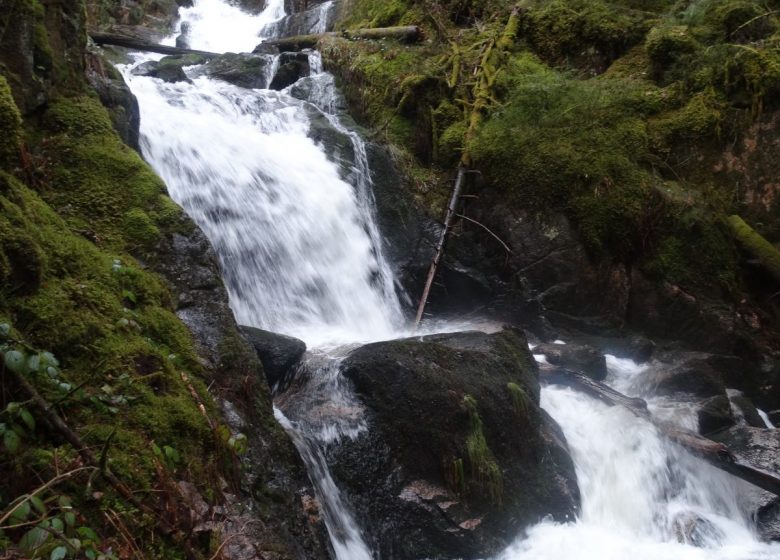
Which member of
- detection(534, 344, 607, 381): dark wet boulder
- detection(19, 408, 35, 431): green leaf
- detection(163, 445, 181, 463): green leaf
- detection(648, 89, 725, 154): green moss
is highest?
detection(648, 89, 725, 154): green moss

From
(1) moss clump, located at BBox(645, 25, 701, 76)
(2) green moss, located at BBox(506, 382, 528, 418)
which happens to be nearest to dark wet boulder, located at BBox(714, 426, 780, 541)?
(2) green moss, located at BBox(506, 382, 528, 418)

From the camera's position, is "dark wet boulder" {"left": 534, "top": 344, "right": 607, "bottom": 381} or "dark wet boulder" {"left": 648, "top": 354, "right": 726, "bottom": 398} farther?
"dark wet boulder" {"left": 534, "top": 344, "right": 607, "bottom": 381}

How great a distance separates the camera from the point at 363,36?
42.6 feet

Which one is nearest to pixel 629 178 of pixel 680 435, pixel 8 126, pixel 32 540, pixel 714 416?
pixel 714 416

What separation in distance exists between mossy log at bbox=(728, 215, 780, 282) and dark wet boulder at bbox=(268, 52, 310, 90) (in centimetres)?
861

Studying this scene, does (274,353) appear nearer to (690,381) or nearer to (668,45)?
(690,381)

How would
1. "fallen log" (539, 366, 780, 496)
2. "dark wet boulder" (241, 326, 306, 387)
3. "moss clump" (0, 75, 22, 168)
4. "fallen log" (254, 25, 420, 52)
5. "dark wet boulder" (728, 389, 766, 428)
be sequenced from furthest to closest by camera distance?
"fallen log" (254, 25, 420, 52) < "dark wet boulder" (728, 389, 766, 428) < "fallen log" (539, 366, 780, 496) < "dark wet boulder" (241, 326, 306, 387) < "moss clump" (0, 75, 22, 168)

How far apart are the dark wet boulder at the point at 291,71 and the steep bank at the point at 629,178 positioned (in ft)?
9.62

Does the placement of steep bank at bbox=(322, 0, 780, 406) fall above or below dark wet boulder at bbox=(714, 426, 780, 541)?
above

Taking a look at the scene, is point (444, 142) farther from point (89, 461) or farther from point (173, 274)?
point (89, 461)

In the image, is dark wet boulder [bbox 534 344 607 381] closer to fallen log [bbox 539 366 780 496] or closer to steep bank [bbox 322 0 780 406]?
fallen log [bbox 539 366 780 496]

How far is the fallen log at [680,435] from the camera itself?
18.0ft

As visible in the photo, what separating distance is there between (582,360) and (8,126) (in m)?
6.51

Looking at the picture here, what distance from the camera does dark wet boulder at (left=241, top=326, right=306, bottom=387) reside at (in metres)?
5.14
